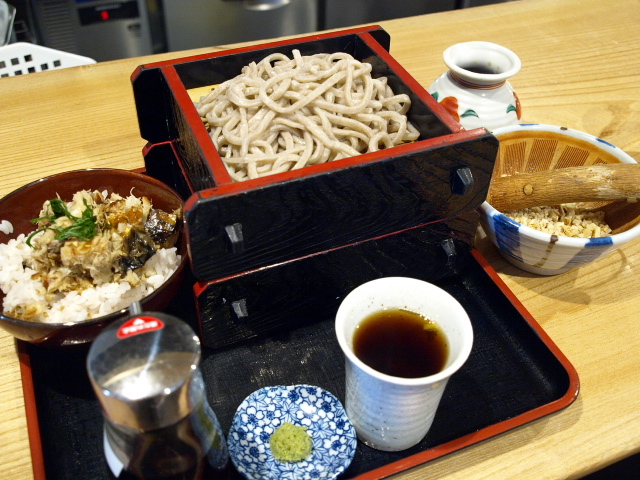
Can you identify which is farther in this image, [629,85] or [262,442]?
[629,85]

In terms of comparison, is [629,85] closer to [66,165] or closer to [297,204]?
[297,204]

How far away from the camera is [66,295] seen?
1255mm

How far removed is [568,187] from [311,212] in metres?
0.69

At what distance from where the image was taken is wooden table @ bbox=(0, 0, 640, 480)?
1156 millimetres

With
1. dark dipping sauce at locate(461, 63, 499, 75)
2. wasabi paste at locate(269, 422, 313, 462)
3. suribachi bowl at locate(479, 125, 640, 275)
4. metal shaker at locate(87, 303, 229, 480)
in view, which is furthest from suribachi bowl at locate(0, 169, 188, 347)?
dark dipping sauce at locate(461, 63, 499, 75)

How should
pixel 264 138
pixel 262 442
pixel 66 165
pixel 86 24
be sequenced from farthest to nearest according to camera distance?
pixel 86 24
pixel 66 165
pixel 264 138
pixel 262 442

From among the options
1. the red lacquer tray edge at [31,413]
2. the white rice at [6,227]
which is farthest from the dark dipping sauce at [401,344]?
the white rice at [6,227]

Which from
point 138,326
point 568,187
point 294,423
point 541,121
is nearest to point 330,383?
point 294,423

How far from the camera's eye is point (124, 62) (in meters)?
2.23

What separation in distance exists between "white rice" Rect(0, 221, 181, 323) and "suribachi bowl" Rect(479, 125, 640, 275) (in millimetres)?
815

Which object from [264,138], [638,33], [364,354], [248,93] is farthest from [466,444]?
[638,33]

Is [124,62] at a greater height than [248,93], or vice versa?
[248,93]

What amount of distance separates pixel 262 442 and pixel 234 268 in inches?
13.8

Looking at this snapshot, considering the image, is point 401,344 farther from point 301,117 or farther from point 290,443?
point 301,117
